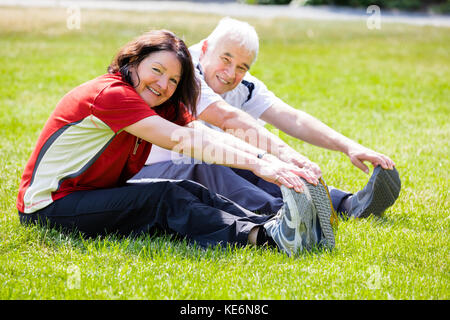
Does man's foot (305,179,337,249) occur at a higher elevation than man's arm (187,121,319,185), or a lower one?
lower

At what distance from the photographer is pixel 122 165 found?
11.3 feet

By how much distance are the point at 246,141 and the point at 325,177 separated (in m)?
1.25

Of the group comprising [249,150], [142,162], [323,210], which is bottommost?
[323,210]

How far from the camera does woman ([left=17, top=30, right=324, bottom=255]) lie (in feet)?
10.6

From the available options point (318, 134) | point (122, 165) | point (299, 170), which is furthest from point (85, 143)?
point (318, 134)

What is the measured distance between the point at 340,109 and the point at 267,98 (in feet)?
11.3

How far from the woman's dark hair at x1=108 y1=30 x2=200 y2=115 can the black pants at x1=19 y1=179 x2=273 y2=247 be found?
0.56 m

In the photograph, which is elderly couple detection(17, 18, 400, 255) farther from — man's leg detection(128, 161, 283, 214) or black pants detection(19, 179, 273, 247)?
man's leg detection(128, 161, 283, 214)

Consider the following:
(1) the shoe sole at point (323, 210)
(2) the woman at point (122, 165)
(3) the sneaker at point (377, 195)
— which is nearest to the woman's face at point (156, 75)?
(2) the woman at point (122, 165)

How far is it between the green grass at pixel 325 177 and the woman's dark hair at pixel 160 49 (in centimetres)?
87

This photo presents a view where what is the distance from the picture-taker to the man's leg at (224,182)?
3.84 m

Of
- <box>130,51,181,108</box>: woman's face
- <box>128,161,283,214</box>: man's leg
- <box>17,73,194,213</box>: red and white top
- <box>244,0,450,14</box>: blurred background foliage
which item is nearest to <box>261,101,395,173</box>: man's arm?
<box>128,161,283,214</box>: man's leg

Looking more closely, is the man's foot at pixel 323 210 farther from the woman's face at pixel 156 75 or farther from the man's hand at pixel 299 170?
the woman's face at pixel 156 75

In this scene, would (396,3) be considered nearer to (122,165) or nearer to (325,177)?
(325,177)
